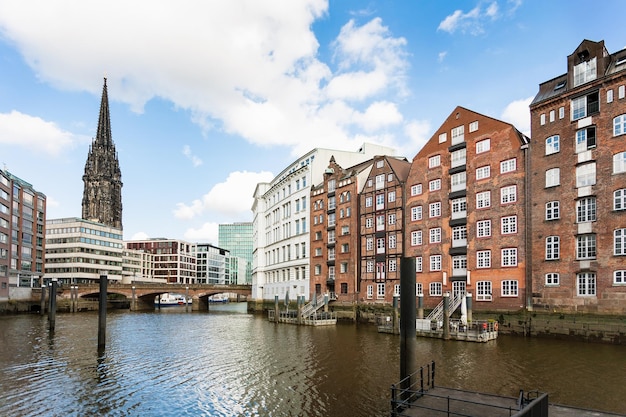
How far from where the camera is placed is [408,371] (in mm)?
17156

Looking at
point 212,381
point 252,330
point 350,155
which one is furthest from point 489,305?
point 350,155

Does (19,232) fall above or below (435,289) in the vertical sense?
above

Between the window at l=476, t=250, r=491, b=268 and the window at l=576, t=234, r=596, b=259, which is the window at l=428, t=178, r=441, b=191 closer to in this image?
the window at l=476, t=250, r=491, b=268

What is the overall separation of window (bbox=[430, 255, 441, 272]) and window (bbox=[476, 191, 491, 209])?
7915 mm

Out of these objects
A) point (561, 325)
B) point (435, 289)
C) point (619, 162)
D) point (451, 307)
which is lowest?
point (561, 325)

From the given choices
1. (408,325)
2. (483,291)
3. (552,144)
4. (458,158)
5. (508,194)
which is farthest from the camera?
(458,158)

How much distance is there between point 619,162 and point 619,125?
318 centimetres

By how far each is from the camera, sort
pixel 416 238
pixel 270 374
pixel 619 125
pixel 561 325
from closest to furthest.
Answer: pixel 270 374
pixel 619 125
pixel 561 325
pixel 416 238

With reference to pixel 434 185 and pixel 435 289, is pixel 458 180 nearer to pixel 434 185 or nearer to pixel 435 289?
pixel 434 185

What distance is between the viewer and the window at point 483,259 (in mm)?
47981

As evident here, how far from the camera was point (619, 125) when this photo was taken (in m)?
39.0

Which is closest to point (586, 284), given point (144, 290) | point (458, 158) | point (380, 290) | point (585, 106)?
point (585, 106)

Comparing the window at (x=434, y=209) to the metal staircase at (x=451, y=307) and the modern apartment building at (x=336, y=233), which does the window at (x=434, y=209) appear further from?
the modern apartment building at (x=336, y=233)

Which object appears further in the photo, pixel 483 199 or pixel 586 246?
pixel 483 199
